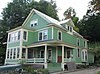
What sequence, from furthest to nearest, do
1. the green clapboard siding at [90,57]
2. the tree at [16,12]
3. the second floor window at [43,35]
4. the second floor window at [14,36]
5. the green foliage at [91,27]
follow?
1. the green foliage at [91,27]
2. the tree at [16,12]
3. the green clapboard siding at [90,57]
4. the second floor window at [14,36]
5. the second floor window at [43,35]

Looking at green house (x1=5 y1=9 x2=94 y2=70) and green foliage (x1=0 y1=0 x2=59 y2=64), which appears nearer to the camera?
green house (x1=5 y1=9 x2=94 y2=70)

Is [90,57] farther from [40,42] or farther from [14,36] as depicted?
[14,36]

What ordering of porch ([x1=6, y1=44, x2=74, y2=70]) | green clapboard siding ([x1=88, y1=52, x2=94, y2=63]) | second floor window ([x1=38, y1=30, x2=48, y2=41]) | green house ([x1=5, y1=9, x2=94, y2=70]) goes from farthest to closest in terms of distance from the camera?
green clapboard siding ([x1=88, y1=52, x2=94, y2=63]) → second floor window ([x1=38, y1=30, x2=48, y2=41]) → green house ([x1=5, y1=9, x2=94, y2=70]) → porch ([x1=6, y1=44, x2=74, y2=70])

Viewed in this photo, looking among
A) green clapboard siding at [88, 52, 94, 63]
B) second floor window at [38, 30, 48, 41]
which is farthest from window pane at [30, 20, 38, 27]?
green clapboard siding at [88, 52, 94, 63]

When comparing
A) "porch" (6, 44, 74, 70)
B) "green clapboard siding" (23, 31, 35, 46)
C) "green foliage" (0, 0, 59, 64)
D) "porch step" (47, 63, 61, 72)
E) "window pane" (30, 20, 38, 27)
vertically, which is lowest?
"porch step" (47, 63, 61, 72)

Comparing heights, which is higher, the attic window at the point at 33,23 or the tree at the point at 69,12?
the tree at the point at 69,12

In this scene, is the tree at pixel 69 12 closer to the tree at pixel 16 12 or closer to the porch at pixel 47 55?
the tree at pixel 16 12

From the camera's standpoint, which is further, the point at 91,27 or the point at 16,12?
the point at 91,27

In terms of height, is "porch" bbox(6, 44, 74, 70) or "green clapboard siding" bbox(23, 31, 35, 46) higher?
"green clapboard siding" bbox(23, 31, 35, 46)

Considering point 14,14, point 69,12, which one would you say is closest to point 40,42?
point 14,14

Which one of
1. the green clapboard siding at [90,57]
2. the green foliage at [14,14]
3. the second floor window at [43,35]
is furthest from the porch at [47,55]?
the green foliage at [14,14]

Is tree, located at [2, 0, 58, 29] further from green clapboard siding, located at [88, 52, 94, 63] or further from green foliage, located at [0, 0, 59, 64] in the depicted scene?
green clapboard siding, located at [88, 52, 94, 63]

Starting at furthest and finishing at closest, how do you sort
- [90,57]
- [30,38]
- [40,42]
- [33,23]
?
[90,57], [33,23], [30,38], [40,42]

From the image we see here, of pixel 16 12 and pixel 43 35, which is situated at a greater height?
pixel 16 12
